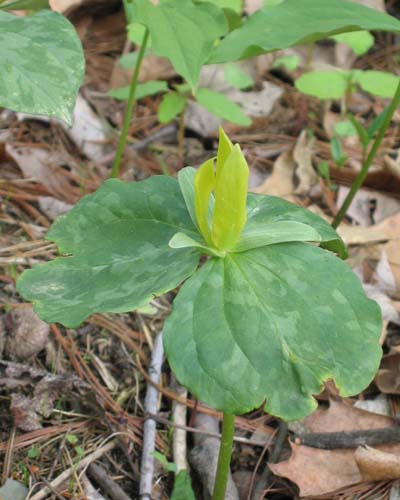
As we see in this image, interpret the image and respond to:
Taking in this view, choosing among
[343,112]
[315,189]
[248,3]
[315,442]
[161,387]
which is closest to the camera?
[315,442]

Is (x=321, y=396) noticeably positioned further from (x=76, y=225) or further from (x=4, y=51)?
(x=4, y=51)

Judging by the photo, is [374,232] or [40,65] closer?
[40,65]

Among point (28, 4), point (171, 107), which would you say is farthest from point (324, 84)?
point (28, 4)

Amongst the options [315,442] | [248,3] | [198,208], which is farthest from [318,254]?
[248,3]

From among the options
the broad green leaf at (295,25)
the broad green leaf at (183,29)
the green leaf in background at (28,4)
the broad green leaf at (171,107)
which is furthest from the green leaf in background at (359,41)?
the green leaf in background at (28,4)

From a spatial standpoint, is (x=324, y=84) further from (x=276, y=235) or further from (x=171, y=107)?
(x=276, y=235)

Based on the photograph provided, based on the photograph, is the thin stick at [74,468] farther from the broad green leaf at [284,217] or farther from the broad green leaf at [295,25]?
the broad green leaf at [295,25]

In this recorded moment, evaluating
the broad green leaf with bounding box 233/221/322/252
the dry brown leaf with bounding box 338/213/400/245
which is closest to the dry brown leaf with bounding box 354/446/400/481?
the broad green leaf with bounding box 233/221/322/252
